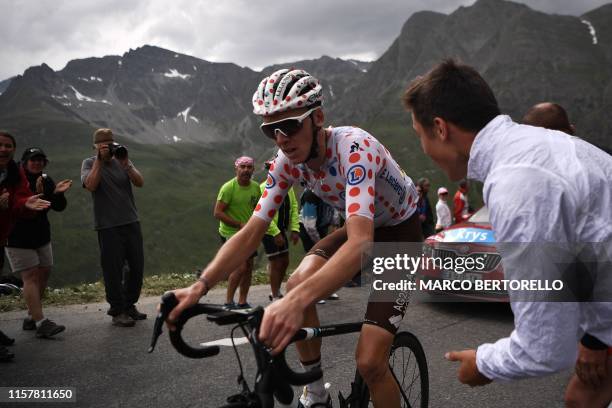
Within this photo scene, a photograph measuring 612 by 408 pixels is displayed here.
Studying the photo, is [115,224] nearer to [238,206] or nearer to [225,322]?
[238,206]

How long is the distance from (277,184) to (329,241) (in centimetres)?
53

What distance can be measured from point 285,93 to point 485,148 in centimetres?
130

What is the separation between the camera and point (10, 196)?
18.7ft

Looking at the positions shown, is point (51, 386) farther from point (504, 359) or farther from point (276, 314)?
point (504, 359)

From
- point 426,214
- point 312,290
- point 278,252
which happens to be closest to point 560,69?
point 426,214

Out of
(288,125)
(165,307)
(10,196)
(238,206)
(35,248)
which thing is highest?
(288,125)

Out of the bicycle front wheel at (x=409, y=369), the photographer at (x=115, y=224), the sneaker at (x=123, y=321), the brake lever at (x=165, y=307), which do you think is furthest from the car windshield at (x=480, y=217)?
the brake lever at (x=165, y=307)

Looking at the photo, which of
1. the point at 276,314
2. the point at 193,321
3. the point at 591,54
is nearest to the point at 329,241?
the point at 276,314

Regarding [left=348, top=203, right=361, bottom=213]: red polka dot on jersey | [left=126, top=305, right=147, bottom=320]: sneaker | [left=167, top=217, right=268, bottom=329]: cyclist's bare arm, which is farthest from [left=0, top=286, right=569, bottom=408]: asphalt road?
[left=348, top=203, right=361, bottom=213]: red polka dot on jersey

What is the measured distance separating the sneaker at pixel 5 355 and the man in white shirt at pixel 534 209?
520 cm

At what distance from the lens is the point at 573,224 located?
1526mm

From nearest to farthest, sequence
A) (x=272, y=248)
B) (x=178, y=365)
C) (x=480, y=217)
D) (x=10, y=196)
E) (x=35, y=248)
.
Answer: (x=178, y=365) < (x=10, y=196) < (x=35, y=248) < (x=272, y=248) < (x=480, y=217)

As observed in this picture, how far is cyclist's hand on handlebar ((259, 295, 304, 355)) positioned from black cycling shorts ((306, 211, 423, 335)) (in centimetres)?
111

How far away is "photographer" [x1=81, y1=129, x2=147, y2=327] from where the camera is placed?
22.6 feet
